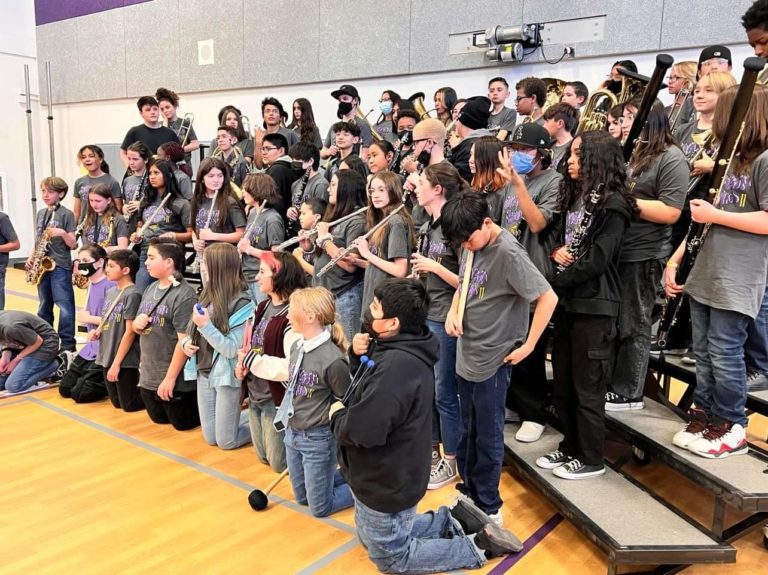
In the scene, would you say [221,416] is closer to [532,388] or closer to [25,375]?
[532,388]

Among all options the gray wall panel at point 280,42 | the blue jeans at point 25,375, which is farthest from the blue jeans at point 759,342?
the gray wall panel at point 280,42

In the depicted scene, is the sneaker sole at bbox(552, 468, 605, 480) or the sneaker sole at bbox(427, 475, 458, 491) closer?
the sneaker sole at bbox(552, 468, 605, 480)

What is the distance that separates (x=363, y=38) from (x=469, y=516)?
6699mm

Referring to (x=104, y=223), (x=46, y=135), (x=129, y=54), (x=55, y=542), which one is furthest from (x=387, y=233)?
(x=46, y=135)

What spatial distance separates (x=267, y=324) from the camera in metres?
3.38

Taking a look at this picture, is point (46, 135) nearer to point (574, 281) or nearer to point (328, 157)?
point (328, 157)

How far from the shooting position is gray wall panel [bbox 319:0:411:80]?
7.61m

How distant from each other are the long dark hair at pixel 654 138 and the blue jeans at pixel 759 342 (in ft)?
2.61

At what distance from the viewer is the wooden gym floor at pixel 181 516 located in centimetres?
265

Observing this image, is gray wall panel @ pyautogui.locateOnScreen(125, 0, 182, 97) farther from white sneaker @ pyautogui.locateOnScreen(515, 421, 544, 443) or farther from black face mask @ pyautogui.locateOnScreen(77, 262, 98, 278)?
white sneaker @ pyautogui.locateOnScreen(515, 421, 544, 443)

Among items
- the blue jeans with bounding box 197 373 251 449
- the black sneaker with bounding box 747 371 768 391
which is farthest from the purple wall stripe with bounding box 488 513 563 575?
the blue jeans with bounding box 197 373 251 449

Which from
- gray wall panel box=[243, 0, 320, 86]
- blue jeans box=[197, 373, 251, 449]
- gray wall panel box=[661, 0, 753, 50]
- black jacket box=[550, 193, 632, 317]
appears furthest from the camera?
gray wall panel box=[243, 0, 320, 86]

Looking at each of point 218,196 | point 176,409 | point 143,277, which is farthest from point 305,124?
point 176,409

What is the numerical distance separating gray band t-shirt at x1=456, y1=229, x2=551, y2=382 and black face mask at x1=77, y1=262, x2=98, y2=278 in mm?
3322
